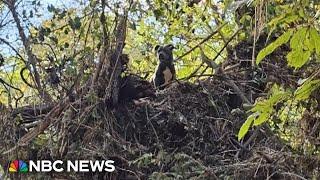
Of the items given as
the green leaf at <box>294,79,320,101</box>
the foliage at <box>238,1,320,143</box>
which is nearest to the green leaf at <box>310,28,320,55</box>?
the foliage at <box>238,1,320,143</box>

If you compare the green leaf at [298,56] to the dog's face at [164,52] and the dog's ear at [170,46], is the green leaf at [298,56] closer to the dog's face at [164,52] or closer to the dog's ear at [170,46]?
the dog's face at [164,52]

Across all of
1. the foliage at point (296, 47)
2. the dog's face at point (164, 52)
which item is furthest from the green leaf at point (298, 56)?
the dog's face at point (164, 52)

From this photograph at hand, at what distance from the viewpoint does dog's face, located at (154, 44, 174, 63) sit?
7.57m

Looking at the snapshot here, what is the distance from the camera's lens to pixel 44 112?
17.2 ft

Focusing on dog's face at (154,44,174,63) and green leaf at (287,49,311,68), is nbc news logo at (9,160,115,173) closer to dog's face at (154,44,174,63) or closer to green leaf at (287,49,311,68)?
dog's face at (154,44,174,63)

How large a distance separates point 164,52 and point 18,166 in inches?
127

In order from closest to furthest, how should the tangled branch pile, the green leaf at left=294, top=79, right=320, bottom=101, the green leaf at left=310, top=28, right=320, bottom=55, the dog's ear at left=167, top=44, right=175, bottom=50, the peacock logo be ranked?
the green leaf at left=310, top=28, right=320, bottom=55
the green leaf at left=294, top=79, right=320, bottom=101
the tangled branch pile
the peacock logo
the dog's ear at left=167, top=44, right=175, bottom=50

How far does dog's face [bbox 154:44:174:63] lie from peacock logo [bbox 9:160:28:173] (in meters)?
3.05

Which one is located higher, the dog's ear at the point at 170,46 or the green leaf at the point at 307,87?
the dog's ear at the point at 170,46

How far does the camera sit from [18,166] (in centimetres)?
498

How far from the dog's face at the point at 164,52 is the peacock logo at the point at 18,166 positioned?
3047 millimetres

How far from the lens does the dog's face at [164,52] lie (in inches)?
298

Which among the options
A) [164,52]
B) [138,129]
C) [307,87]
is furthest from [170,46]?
[307,87]

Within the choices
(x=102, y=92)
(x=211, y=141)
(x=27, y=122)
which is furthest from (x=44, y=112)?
(x=211, y=141)
